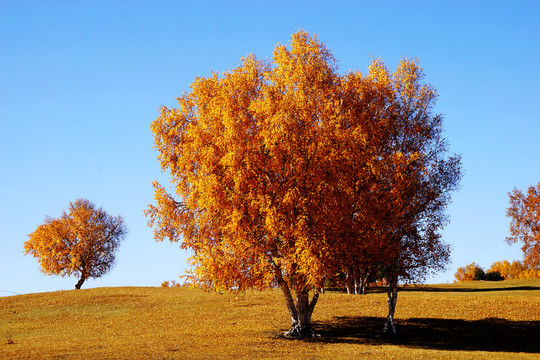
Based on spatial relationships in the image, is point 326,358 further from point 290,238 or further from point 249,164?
point 249,164

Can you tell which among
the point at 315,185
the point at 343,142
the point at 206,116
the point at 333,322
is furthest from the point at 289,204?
the point at 333,322

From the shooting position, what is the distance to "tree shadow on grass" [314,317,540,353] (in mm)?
35688

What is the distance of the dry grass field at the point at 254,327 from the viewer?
31.4 metres

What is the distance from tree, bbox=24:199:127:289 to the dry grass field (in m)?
16.6

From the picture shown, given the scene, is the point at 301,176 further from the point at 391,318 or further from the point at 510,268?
the point at 510,268

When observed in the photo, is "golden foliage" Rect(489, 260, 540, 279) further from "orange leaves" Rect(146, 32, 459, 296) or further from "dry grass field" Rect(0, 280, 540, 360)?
"orange leaves" Rect(146, 32, 459, 296)

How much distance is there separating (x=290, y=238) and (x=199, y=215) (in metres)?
6.35

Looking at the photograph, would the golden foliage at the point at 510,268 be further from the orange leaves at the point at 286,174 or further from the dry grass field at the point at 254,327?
the orange leaves at the point at 286,174

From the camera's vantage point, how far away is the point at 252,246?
3173 cm

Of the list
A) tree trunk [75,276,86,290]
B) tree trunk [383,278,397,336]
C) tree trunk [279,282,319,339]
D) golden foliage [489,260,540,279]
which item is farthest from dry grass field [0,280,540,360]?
golden foliage [489,260,540,279]

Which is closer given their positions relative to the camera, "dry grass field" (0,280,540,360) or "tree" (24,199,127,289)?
"dry grass field" (0,280,540,360)

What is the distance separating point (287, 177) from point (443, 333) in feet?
60.6

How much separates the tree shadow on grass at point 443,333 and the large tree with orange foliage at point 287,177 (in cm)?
465

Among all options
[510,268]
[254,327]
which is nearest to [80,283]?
[254,327]
